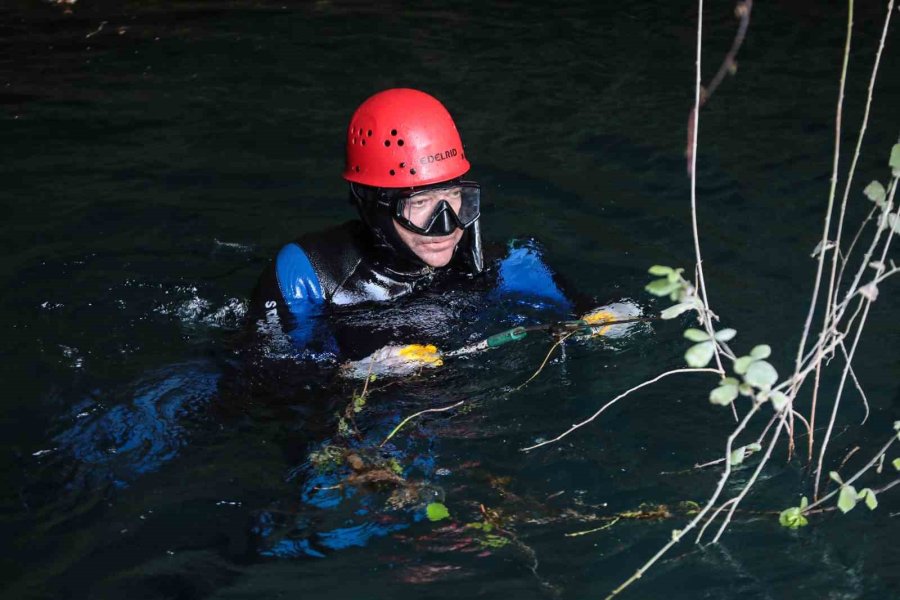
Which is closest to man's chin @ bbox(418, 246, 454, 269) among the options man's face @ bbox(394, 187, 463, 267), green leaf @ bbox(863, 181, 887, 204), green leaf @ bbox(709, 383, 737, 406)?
man's face @ bbox(394, 187, 463, 267)

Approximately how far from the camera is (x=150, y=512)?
3756 millimetres

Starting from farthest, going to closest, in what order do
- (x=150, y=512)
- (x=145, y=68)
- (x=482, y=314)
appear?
(x=145, y=68)
(x=482, y=314)
(x=150, y=512)

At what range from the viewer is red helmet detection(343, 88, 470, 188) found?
4.50 meters

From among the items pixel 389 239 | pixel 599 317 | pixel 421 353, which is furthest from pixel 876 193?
pixel 389 239

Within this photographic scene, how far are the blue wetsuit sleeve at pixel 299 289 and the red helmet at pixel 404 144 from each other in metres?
0.42

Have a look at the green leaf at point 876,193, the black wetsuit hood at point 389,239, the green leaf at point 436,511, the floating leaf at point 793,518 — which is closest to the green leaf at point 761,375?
the green leaf at point 876,193

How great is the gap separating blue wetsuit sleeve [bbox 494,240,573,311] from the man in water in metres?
Result: 0.09

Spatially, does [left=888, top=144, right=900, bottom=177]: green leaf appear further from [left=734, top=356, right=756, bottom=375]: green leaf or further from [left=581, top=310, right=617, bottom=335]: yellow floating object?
[left=581, top=310, right=617, bottom=335]: yellow floating object

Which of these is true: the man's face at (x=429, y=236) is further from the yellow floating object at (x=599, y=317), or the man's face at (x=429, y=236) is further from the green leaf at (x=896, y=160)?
the green leaf at (x=896, y=160)

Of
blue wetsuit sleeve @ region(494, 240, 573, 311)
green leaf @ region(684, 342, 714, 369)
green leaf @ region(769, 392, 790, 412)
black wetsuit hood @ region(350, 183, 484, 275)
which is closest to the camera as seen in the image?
green leaf @ region(684, 342, 714, 369)

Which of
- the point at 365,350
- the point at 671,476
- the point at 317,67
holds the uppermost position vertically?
the point at 317,67

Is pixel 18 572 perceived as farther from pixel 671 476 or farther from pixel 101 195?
pixel 101 195

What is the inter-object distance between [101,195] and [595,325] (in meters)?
3.54

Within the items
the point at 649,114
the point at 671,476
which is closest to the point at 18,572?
the point at 671,476
